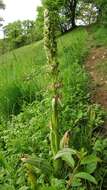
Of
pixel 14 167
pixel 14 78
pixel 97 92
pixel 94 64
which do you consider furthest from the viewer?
pixel 94 64

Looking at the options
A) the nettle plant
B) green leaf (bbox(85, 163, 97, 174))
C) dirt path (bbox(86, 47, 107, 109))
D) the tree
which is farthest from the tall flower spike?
the tree

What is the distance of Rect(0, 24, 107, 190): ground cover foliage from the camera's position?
3559 mm

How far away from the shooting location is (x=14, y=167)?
13.5ft

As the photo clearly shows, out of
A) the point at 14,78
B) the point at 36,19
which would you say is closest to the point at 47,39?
the point at 14,78

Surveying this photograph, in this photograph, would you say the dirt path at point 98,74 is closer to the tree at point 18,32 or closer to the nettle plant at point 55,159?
the nettle plant at point 55,159

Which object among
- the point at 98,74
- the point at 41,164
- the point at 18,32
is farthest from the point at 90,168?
the point at 18,32

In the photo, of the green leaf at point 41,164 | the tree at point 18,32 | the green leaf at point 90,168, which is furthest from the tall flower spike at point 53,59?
the tree at point 18,32

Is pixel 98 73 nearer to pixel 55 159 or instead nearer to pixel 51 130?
pixel 51 130

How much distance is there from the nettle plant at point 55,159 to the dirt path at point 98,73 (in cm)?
100

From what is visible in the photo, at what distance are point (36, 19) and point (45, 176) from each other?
1690 cm

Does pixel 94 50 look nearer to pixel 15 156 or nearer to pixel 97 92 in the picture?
pixel 97 92

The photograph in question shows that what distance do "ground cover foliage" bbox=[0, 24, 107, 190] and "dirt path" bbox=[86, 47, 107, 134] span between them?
134 millimetres

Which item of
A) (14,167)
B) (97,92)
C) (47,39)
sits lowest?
(14,167)

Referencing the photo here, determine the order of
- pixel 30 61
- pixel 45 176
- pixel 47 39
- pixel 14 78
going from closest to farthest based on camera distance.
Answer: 1. pixel 47 39
2. pixel 45 176
3. pixel 14 78
4. pixel 30 61
